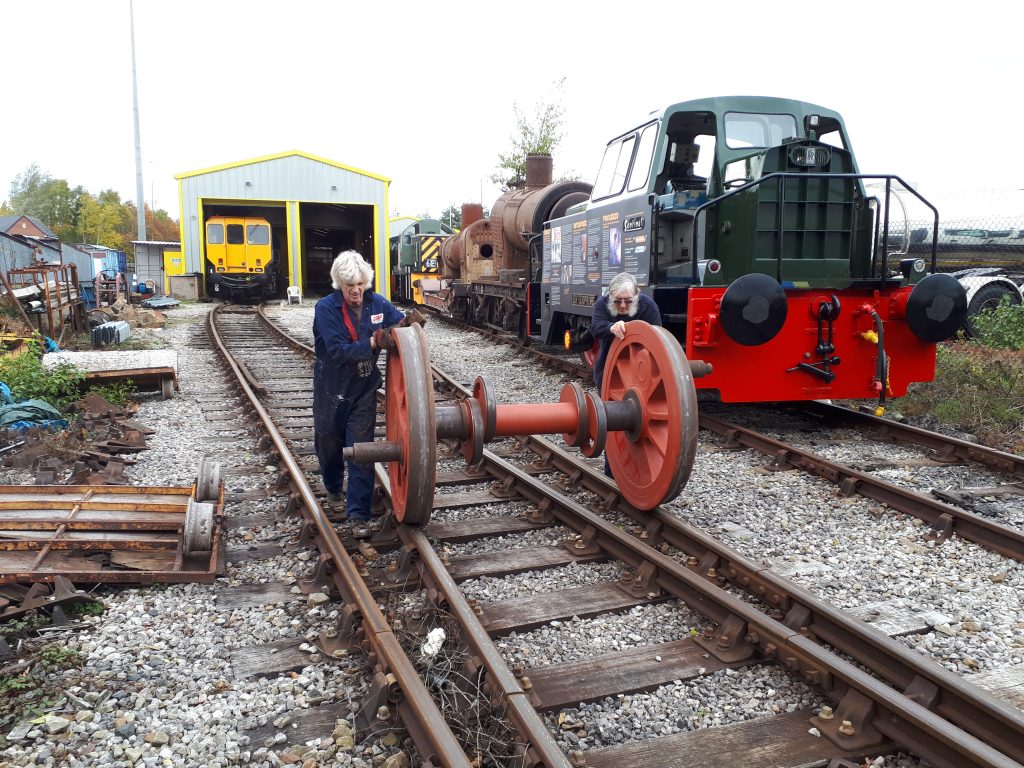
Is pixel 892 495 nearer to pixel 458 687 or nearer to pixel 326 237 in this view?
pixel 458 687

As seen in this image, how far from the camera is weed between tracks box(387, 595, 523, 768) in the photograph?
261cm

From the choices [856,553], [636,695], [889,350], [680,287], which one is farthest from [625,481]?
[889,350]

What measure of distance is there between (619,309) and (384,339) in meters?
1.77

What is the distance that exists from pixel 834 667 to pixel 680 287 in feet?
16.1

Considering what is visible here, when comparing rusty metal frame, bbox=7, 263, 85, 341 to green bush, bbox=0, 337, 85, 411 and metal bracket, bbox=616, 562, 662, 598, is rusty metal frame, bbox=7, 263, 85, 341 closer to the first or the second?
green bush, bbox=0, 337, 85, 411

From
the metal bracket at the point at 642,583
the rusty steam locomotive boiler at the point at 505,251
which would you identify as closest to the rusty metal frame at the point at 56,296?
the rusty steam locomotive boiler at the point at 505,251

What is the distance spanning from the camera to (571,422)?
14.4 ft

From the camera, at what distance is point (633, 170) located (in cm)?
839

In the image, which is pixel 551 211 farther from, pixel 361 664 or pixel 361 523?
pixel 361 664

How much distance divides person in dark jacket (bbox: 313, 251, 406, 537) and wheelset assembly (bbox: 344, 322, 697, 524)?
224 millimetres

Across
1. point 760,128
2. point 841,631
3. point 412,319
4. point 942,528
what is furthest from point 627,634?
point 760,128

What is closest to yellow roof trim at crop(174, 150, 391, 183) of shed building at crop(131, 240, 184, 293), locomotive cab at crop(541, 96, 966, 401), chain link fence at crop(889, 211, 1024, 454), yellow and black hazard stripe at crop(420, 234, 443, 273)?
shed building at crop(131, 240, 184, 293)

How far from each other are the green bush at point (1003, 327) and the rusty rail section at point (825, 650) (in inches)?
307

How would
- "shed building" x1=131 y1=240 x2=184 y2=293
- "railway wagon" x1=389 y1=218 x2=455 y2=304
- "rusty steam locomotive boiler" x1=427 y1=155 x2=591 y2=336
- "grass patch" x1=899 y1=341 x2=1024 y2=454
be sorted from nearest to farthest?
"grass patch" x1=899 y1=341 x2=1024 y2=454 < "rusty steam locomotive boiler" x1=427 y1=155 x2=591 y2=336 < "railway wagon" x1=389 y1=218 x2=455 y2=304 < "shed building" x1=131 y1=240 x2=184 y2=293
